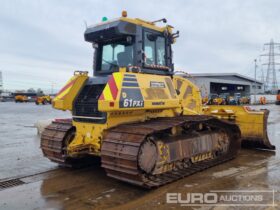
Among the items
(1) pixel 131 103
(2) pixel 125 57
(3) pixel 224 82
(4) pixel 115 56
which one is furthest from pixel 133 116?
(3) pixel 224 82

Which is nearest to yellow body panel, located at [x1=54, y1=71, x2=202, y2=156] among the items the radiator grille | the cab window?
the radiator grille

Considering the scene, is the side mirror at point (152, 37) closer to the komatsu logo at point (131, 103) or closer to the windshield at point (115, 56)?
the windshield at point (115, 56)

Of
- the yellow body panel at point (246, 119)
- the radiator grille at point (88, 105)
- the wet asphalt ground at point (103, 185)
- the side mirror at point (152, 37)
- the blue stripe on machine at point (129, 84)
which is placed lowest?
the wet asphalt ground at point (103, 185)

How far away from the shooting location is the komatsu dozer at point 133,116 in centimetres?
521

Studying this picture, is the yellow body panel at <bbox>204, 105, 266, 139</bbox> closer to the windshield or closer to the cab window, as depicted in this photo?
the cab window

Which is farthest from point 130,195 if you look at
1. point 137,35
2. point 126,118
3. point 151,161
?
point 137,35

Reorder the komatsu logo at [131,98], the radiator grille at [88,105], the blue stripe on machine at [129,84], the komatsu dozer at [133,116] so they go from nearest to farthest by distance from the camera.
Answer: the komatsu dozer at [133,116] < the komatsu logo at [131,98] < the blue stripe on machine at [129,84] < the radiator grille at [88,105]

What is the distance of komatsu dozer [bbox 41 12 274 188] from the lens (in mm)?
5211

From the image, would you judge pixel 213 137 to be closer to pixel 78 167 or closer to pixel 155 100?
pixel 155 100

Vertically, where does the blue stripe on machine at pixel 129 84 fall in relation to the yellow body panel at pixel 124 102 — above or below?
above

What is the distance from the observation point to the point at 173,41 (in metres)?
7.14

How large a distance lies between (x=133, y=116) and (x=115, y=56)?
1447 millimetres

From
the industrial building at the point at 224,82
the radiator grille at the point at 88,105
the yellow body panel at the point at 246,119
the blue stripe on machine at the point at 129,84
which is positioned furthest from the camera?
the industrial building at the point at 224,82

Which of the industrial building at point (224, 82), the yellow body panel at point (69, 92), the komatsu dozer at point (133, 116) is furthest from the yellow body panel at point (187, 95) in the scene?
the industrial building at point (224, 82)
